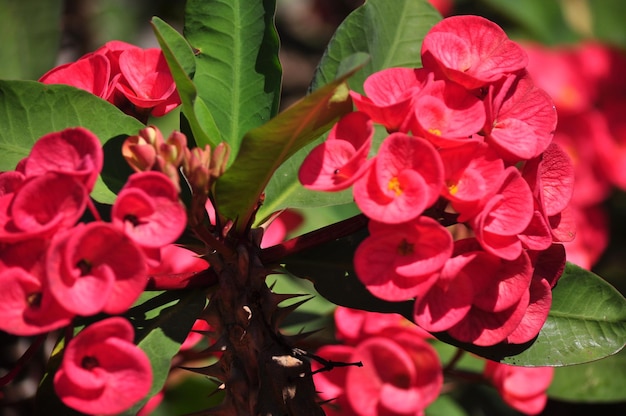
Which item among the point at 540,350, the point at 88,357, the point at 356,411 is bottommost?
the point at 356,411

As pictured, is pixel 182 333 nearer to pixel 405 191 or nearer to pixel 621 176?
pixel 405 191

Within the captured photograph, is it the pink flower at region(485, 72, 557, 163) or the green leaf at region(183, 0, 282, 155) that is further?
the green leaf at region(183, 0, 282, 155)

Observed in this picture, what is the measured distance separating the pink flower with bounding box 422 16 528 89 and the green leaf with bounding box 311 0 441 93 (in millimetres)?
176

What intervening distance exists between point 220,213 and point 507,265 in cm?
36

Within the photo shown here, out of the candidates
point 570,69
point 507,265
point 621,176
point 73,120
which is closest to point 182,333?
point 73,120

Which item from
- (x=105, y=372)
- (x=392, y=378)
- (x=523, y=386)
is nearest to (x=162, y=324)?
(x=105, y=372)

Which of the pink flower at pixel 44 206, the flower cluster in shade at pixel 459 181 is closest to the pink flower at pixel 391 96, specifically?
the flower cluster in shade at pixel 459 181

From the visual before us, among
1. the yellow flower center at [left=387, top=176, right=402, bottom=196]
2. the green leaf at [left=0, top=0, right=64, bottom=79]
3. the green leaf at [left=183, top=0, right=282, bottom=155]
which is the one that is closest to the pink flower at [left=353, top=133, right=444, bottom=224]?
the yellow flower center at [left=387, top=176, right=402, bottom=196]

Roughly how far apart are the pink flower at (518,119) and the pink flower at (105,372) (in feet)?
1.59

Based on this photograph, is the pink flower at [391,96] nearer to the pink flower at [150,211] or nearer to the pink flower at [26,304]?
the pink flower at [150,211]

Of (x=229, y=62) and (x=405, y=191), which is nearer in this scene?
(x=405, y=191)

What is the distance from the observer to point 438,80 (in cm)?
107

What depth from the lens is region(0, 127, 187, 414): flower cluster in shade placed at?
0.87 meters

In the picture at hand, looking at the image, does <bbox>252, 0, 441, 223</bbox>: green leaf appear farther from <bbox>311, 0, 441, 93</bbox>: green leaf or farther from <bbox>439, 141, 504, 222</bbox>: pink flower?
<bbox>439, 141, 504, 222</bbox>: pink flower
